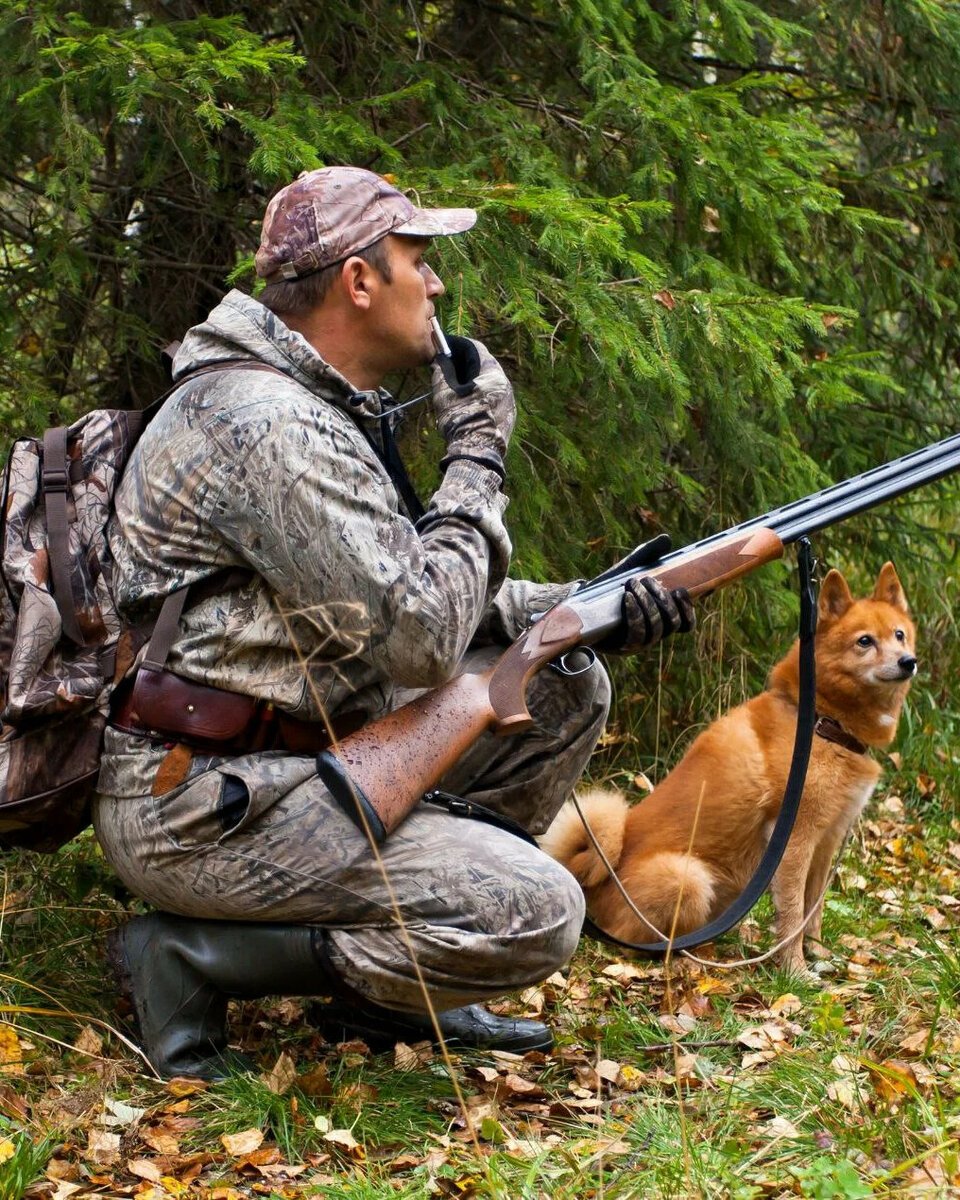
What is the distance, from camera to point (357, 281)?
11.5 feet

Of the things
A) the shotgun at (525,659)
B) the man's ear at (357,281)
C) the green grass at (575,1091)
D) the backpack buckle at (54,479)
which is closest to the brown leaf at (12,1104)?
the green grass at (575,1091)

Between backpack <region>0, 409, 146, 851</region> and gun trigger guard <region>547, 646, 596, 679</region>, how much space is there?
1155 millimetres

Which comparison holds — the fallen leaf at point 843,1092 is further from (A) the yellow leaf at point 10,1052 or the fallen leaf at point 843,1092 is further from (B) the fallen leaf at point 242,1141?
(A) the yellow leaf at point 10,1052

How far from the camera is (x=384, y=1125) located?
3.34 metres

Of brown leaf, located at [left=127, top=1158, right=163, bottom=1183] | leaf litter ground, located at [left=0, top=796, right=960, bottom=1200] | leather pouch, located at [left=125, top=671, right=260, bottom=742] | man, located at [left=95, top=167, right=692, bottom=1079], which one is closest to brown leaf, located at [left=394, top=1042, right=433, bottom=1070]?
leaf litter ground, located at [left=0, top=796, right=960, bottom=1200]

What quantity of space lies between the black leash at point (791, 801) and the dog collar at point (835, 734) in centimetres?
68

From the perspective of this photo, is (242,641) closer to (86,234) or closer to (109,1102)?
(109,1102)

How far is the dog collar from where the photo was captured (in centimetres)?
506

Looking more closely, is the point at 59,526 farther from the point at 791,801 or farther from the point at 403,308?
the point at 791,801

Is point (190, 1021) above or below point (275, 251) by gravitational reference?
below

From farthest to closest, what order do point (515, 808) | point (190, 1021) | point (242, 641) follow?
point (515, 808) < point (190, 1021) < point (242, 641)

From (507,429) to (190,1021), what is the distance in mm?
1838

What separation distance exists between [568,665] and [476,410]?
0.84 meters

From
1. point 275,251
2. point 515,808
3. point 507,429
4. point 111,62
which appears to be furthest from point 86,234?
point 515,808
